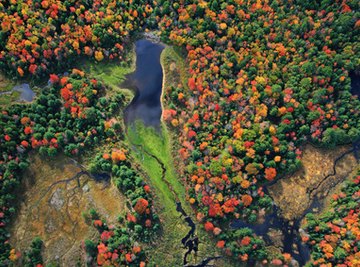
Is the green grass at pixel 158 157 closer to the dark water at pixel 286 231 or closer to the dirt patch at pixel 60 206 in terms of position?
the dirt patch at pixel 60 206

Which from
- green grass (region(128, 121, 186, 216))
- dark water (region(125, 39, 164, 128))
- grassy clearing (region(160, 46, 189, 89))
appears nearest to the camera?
green grass (region(128, 121, 186, 216))

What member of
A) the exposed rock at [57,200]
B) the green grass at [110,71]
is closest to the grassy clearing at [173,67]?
the green grass at [110,71]

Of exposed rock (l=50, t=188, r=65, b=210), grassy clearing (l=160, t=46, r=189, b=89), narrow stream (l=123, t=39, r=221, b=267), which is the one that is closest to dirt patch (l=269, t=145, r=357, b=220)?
narrow stream (l=123, t=39, r=221, b=267)

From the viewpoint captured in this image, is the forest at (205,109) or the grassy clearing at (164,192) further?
the grassy clearing at (164,192)

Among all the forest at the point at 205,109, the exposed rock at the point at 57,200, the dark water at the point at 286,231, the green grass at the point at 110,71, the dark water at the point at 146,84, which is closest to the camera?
the forest at the point at 205,109

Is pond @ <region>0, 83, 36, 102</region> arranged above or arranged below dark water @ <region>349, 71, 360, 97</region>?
below

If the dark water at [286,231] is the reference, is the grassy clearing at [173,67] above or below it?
above

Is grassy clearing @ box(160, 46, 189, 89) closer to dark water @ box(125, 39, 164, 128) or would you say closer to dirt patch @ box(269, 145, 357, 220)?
dark water @ box(125, 39, 164, 128)

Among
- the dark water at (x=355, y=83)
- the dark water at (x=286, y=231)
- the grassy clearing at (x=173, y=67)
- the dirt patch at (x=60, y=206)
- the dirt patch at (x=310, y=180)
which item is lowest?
Result: the dirt patch at (x=60, y=206)
